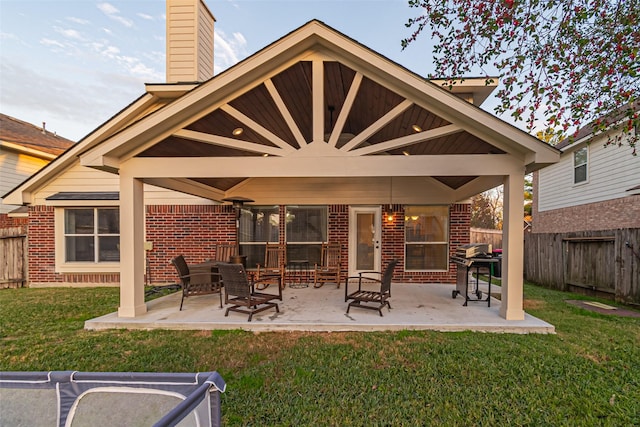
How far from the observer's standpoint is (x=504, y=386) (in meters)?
3.06

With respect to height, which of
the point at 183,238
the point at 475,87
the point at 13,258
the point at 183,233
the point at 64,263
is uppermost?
the point at 475,87

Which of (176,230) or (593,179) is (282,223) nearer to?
(176,230)

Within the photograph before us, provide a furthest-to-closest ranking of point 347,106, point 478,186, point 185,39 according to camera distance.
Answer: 1. point 185,39
2. point 478,186
3. point 347,106

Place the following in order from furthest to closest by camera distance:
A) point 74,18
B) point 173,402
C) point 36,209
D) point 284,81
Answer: point 36,209 < point 74,18 < point 284,81 < point 173,402

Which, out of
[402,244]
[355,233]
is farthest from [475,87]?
[355,233]

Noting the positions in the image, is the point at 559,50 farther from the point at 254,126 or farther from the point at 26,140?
the point at 26,140

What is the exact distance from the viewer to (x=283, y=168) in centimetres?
468

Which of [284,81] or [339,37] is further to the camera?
[284,81]

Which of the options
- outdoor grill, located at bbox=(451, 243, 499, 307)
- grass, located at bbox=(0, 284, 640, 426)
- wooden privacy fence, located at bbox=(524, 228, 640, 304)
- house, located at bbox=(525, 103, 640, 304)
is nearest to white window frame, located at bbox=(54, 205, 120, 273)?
grass, located at bbox=(0, 284, 640, 426)

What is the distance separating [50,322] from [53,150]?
29.6 ft

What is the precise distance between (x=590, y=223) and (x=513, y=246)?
8.81 metres

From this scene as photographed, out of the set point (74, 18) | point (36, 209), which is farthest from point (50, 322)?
point (74, 18)

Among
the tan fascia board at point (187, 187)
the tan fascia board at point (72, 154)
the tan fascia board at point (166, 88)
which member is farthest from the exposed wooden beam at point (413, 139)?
the tan fascia board at point (72, 154)

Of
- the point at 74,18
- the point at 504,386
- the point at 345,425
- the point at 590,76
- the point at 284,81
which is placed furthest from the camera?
the point at 74,18
